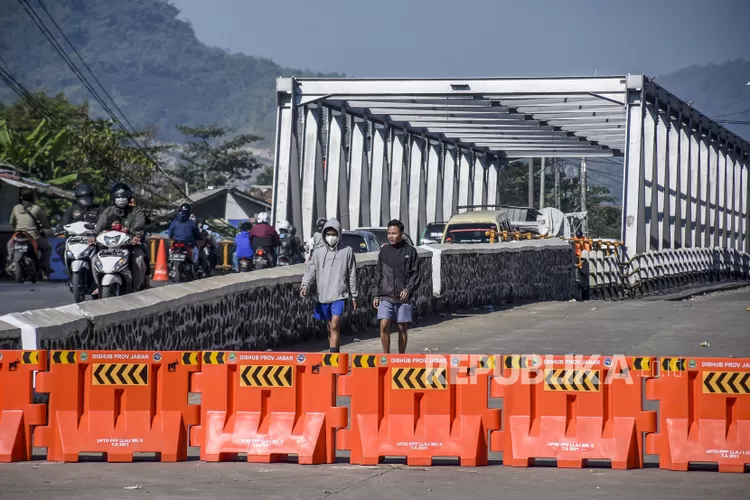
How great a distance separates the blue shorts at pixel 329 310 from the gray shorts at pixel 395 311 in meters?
0.44

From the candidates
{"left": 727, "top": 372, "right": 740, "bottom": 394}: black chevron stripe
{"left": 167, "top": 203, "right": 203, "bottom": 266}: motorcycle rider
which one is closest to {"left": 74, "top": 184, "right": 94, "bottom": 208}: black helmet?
{"left": 167, "top": 203, "right": 203, "bottom": 266}: motorcycle rider

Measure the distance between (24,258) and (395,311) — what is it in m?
12.4

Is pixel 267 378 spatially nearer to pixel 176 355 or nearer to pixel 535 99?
pixel 176 355

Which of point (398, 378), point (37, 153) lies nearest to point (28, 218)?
point (398, 378)

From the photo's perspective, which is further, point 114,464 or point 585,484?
point 114,464

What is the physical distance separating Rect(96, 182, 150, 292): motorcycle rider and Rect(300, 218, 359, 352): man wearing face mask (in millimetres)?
1869

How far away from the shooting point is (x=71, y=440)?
833 centimetres

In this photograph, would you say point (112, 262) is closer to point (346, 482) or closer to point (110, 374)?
point (110, 374)

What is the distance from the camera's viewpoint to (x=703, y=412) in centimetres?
815

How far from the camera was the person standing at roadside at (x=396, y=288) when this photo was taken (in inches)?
522

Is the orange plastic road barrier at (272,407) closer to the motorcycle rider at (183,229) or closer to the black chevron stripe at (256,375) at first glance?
the black chevron stripe at (256,375)

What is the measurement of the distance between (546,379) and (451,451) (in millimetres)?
773

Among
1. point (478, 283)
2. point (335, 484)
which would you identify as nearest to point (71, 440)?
point (335, 484)

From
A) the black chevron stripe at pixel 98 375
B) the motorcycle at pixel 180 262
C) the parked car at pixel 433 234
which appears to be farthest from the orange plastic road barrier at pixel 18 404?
the parked car at pixel 433 234
